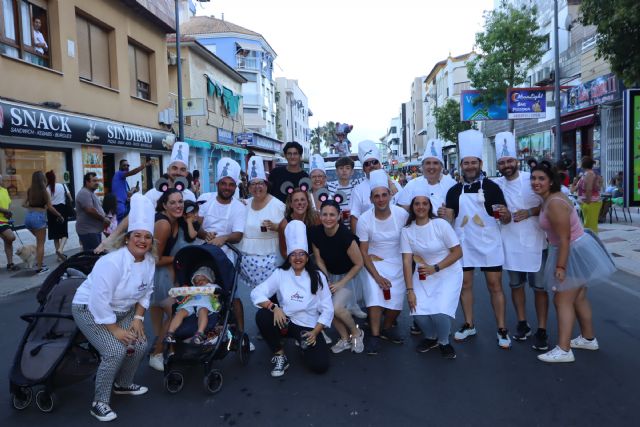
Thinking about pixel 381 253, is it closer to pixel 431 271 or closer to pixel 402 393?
pixel 431 271

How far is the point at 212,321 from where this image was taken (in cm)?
450

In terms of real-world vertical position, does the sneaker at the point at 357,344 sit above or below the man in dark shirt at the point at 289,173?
below

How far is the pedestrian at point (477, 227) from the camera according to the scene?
5129 mm

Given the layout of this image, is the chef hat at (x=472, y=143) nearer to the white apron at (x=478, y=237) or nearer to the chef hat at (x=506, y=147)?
the chef hat at (x=506, y=147)

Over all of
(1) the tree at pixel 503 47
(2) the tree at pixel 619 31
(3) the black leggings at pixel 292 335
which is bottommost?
(3) the black leggings at pixel 292 335

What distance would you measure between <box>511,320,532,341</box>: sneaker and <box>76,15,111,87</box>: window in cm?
1399

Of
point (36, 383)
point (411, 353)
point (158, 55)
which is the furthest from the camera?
point (158, 55)

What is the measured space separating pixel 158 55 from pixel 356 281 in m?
17.5

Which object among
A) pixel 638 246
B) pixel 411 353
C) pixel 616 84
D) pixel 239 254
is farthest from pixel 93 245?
pixel 616 84

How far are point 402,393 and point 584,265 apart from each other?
77.6 inches

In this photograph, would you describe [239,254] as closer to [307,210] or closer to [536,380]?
[307,210]

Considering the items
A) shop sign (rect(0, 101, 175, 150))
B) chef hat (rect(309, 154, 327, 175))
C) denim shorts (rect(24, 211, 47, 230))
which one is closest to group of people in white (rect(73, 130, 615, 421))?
chef hat (rect(309, 154, 327, 175))

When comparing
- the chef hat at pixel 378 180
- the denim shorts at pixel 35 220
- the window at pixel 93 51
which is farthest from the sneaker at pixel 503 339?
the window at pixel 93 51

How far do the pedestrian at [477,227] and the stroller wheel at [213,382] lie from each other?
2.48 m
